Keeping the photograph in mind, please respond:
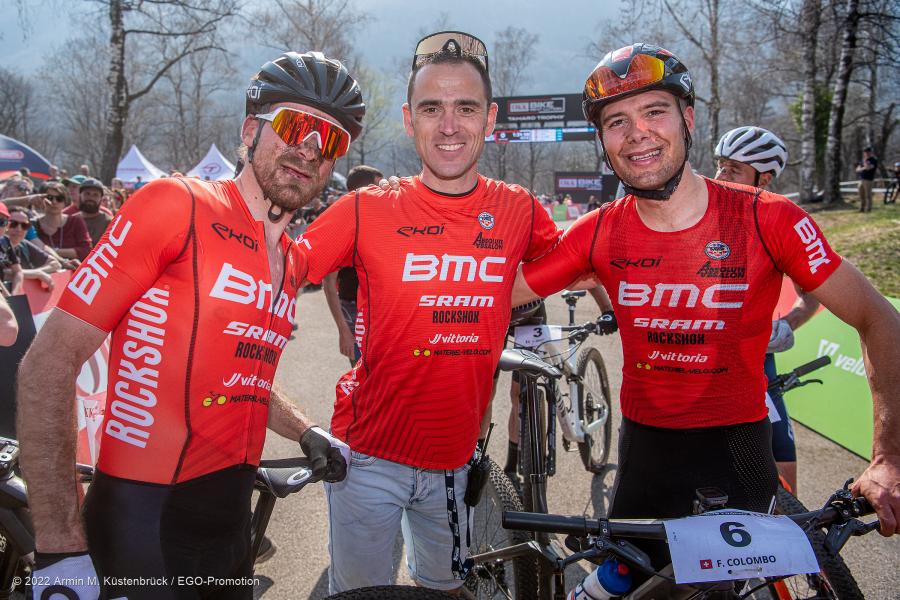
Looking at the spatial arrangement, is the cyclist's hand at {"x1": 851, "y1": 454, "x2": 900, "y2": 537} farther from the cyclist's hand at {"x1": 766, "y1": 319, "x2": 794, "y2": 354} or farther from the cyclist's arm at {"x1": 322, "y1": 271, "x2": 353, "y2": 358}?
the cyclist's arm at {"x1": 322, "y1": 271, "x2": 353, "y2": 358}

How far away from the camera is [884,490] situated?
1.57m

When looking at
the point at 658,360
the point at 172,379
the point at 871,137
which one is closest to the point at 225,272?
the point at 172,379

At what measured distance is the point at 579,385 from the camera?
14.8 feet

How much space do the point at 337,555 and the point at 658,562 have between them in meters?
1.22

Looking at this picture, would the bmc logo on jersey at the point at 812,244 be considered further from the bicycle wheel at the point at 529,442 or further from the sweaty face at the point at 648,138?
the bicycle wheel at the point at 529,442

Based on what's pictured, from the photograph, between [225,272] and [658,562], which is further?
[658,562]

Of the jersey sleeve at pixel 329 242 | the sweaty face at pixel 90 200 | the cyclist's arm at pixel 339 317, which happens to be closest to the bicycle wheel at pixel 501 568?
the jersey sleeve at pixel 329 242

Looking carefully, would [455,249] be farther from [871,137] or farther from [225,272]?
[871,137]

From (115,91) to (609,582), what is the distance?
17617mm

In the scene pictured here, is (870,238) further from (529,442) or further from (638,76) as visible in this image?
(638,76)

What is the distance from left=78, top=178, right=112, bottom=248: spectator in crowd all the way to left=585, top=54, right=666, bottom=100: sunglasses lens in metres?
8.32

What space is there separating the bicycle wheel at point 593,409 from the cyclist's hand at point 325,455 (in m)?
2.70

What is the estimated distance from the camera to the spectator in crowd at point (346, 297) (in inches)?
155

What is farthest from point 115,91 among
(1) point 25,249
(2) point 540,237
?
(2) point 540,237
